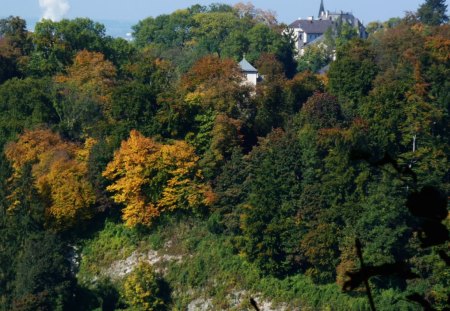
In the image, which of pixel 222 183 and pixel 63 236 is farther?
pixel 63 236

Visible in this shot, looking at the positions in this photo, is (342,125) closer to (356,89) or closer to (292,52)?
(356,89)

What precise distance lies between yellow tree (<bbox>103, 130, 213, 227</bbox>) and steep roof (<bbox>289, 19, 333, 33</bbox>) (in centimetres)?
4323

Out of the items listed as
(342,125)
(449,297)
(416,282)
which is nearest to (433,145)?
(342,125)

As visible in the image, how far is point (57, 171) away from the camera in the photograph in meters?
30.6

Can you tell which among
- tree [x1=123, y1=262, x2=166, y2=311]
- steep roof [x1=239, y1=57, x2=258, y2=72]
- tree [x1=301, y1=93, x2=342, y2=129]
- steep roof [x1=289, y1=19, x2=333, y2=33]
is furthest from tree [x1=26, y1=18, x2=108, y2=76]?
steep roof [x1=289, y1=19, x2=333, y2=33]

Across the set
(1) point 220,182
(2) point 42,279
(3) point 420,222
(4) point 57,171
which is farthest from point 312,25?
(3) point 420,222

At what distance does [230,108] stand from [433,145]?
626 cm

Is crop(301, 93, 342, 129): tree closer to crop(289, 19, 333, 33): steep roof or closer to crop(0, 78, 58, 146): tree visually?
crop(0, 78, 58, 146): tree

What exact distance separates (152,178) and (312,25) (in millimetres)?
44603

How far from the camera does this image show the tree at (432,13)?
46.9 meters

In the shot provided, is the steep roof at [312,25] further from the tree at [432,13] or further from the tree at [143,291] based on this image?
the tree at [143,291]

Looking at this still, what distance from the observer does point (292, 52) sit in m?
47.1

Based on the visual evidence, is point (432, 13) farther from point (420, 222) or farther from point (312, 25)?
point (420, 222)

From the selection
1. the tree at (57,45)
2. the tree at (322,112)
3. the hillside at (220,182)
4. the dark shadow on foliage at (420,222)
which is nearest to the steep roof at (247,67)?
the hillside at (220,182)
